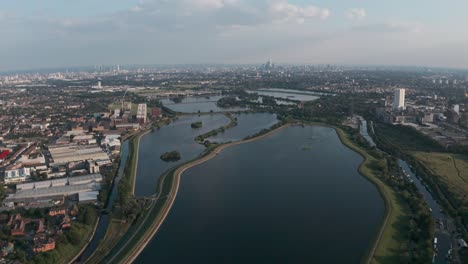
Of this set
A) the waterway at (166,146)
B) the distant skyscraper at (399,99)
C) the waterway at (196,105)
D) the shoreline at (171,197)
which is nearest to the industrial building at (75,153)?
the waterway at (166,146)

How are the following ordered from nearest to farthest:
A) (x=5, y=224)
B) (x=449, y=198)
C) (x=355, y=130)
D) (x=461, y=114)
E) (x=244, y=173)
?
1. (x=5, y=224)
2. (x=449, y=198)
3. (x=244, y=173)
4. (x=355, y=130)
5. (x=461, y=114)

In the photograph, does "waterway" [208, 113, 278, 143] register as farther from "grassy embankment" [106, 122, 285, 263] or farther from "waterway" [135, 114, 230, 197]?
"grassy embankment" [106, 122, 285, 263]

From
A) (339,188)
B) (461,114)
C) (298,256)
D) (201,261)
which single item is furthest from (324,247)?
(461,114)

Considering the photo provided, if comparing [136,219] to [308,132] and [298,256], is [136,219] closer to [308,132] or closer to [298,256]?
[298,256]

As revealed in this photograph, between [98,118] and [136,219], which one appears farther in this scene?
[98,118]

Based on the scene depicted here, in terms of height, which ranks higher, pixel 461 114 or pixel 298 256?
pixel 461 114

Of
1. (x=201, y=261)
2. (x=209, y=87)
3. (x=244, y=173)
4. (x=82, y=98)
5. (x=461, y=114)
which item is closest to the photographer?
(x=201, y=261)

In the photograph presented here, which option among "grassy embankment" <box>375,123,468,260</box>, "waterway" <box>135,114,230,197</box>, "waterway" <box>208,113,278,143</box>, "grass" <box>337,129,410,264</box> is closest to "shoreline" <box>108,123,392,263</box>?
"grass" <box>337,129,410,264</box>

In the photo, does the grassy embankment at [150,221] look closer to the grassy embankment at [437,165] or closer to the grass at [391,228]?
the grass at [391,228]
